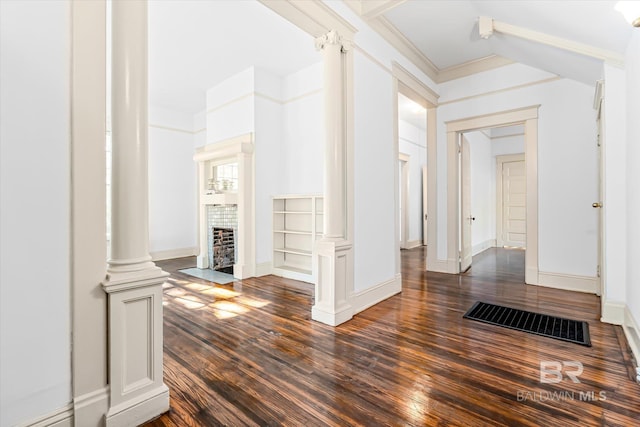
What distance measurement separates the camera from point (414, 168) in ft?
26.0

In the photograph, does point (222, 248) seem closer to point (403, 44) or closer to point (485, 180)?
point (403, 44)

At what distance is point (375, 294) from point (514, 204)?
20.9 ft

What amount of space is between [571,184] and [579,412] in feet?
10.6

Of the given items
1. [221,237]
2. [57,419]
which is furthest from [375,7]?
[221,237]

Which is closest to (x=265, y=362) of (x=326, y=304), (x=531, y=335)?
(x=326, y=304)

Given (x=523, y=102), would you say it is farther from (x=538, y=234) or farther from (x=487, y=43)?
(x=538, y=234)

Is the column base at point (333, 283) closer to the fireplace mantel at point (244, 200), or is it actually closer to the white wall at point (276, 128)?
the white wall at point (276, 128)

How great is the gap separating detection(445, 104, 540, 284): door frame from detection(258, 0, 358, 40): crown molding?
2596mm

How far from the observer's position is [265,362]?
1997mm

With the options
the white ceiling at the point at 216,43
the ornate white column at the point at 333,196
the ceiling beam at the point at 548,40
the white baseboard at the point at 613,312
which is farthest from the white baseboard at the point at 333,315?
the white ceiling at the point at 216,43

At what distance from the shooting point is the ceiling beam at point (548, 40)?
2.51 metres

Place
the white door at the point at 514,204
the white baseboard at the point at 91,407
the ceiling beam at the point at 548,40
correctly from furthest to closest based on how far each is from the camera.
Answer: the white door at the point at 514,204 < the ceiling beam at the point at 548,40 < the white baseboard at the point at 91,407

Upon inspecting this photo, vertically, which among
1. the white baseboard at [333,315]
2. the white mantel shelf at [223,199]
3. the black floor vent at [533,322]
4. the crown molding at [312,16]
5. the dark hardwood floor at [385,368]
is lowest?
the dark hardwood floor at [385,368]

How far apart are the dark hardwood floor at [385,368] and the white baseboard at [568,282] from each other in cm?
34
